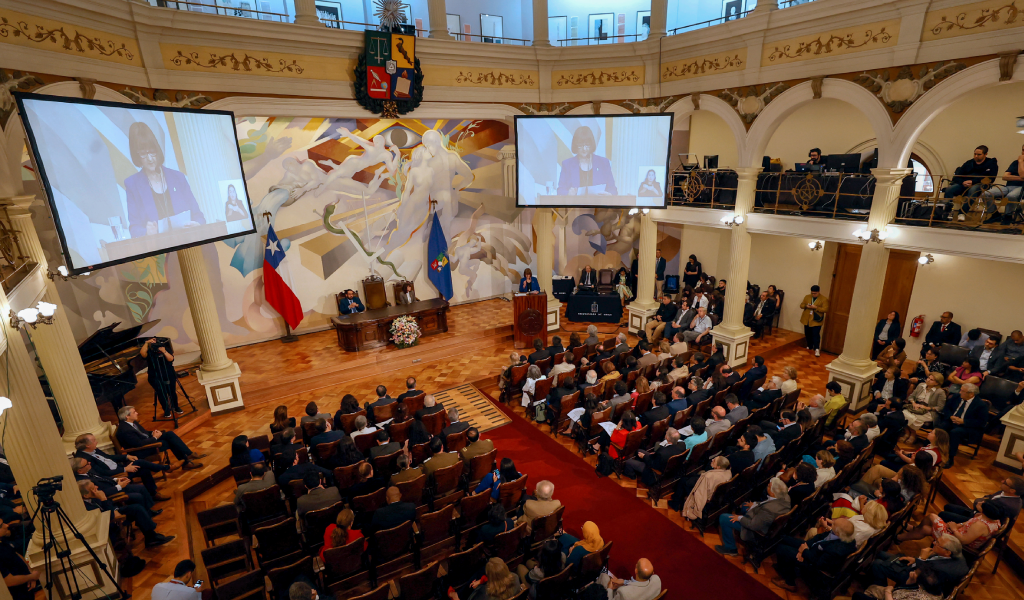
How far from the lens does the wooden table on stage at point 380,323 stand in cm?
1002

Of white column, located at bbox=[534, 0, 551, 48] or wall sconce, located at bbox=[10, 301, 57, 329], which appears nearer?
wall sconce, located at bbox=[10, 301, 57, 329]

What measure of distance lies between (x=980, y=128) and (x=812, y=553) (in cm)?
798

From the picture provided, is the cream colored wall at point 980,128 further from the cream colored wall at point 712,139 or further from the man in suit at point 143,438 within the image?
the man in suit at point 143,438

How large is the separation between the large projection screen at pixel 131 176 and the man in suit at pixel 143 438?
6.84 ft

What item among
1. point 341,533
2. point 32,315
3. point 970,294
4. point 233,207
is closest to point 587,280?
point 970,294

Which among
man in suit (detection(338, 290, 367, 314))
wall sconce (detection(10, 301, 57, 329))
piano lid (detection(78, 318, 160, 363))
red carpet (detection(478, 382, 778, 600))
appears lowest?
red carpet (detection(478, 382, 778, 600))

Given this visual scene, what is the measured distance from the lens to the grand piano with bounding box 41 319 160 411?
23.2ft

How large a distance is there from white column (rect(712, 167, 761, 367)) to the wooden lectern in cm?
343

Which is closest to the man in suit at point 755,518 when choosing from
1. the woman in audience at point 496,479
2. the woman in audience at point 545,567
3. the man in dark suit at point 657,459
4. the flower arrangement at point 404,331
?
the man in dark suit at point 657,459

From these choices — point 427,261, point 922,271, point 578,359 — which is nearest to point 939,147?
point 922,271

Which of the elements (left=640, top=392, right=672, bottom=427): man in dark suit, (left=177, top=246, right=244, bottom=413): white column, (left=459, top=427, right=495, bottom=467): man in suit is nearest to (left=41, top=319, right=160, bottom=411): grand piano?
(left=177, top=246, right=244, bottom=413): white column

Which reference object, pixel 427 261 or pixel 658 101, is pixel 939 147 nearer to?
pixel 658 101

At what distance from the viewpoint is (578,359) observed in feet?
28.6

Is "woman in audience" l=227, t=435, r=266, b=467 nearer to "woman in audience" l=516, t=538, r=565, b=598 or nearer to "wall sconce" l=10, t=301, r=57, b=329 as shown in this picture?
"wall sconce" l=10, t=301, r=57, b=329
